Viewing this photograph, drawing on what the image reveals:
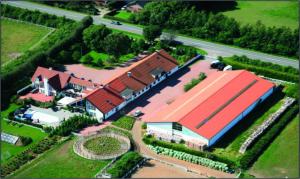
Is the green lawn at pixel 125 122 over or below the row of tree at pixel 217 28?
below

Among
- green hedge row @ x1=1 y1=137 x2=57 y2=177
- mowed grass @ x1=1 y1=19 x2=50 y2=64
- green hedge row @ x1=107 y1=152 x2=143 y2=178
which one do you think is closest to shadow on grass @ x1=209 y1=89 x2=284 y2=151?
green hedge row @ x1=107 y1=152 x2=143 y2=178

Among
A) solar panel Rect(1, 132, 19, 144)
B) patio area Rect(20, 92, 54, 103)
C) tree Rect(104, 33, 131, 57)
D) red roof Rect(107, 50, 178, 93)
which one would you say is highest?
tree Rect(104, 33, 131, 57)

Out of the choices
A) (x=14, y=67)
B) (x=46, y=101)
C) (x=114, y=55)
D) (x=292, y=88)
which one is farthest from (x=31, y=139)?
(x=292, y=88)

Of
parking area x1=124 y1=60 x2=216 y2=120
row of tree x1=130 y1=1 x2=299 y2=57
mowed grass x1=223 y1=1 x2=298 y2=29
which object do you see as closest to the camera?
parking area x1=124 y1=60 x2=216 y2=120

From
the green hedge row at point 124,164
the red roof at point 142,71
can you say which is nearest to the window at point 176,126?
the green hedge row at point 124,164

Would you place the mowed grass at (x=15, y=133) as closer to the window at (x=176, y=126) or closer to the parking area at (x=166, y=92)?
the parking area at (x=166, y=92)

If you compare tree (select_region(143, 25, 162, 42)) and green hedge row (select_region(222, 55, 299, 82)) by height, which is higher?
tree (select_region(143, 25, 162, 42))

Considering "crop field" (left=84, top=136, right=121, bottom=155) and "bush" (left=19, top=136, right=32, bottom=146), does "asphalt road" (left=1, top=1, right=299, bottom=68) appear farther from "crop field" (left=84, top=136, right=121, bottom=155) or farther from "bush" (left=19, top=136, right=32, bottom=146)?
"bush" (left=19, top=136, right=32, bottom=146)

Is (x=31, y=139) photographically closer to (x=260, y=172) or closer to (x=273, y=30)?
(x=260, y=172)
